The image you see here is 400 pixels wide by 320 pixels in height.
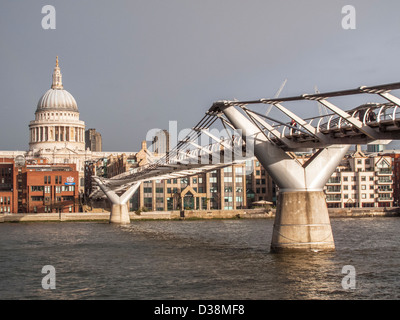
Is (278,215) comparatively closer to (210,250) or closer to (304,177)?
(304,177)

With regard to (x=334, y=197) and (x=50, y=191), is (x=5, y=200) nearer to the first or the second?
(x=50, y=191)

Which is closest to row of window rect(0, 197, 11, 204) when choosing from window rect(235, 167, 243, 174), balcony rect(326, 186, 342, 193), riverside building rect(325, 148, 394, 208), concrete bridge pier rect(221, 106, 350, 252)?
window rect(235, 167, 243, 174)

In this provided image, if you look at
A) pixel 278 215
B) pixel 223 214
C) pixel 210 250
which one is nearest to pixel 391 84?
pixel 278 215

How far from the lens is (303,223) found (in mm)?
40750

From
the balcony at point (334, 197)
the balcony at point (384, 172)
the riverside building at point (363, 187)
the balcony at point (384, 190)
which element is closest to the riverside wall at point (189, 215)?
the balcony at point (334, 197)

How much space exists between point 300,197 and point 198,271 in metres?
9.04

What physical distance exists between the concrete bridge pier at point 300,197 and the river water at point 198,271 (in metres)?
1.07

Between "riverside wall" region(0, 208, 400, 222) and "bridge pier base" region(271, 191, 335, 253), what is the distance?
67.3 metres

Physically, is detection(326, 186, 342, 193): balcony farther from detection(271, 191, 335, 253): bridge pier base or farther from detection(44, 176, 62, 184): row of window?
detection(271, 191, 335, 253): bridge pier base

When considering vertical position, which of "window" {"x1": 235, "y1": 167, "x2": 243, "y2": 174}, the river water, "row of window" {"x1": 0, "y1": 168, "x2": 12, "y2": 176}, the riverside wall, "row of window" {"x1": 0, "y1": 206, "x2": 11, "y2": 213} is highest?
"row of window" {"x1": 0, "y1": 168, "x2": 12, "y2": 176}

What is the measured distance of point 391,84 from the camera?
27.4 m

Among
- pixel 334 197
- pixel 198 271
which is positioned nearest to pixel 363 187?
pixel 334 197

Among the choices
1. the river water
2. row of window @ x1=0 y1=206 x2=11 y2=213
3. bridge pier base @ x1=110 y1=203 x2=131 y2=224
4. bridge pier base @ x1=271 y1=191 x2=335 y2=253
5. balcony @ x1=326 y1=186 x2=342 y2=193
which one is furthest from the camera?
balcony @ x1=326 y1=186 x2=342 y2=193

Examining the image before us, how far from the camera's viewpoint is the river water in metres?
28.8
